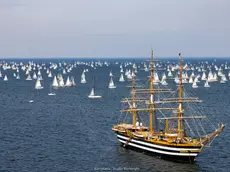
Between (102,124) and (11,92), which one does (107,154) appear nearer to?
(102,124)

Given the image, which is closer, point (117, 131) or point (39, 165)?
point (39, 165)

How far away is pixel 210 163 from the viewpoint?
7538 centimetres

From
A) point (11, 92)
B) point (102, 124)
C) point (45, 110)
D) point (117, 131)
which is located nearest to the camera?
point (117, 131)

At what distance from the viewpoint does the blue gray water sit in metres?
73.9

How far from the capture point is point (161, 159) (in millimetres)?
77000

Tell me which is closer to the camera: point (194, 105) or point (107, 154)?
point (107, 154)

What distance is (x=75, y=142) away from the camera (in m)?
91.1

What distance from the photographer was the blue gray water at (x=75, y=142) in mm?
73938

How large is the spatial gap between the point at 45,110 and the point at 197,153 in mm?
72885

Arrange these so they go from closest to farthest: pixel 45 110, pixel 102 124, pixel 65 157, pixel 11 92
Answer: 1. pixel 65 157
2. pixel 102 124
3. pixel 45 110
4. pixel 11 92

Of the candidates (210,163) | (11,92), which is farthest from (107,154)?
(11,92)

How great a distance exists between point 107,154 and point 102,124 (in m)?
31.3

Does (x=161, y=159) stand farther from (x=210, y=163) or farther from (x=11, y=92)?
(x=11, y=92)

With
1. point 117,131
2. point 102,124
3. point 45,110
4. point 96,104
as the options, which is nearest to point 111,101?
point 96,104
